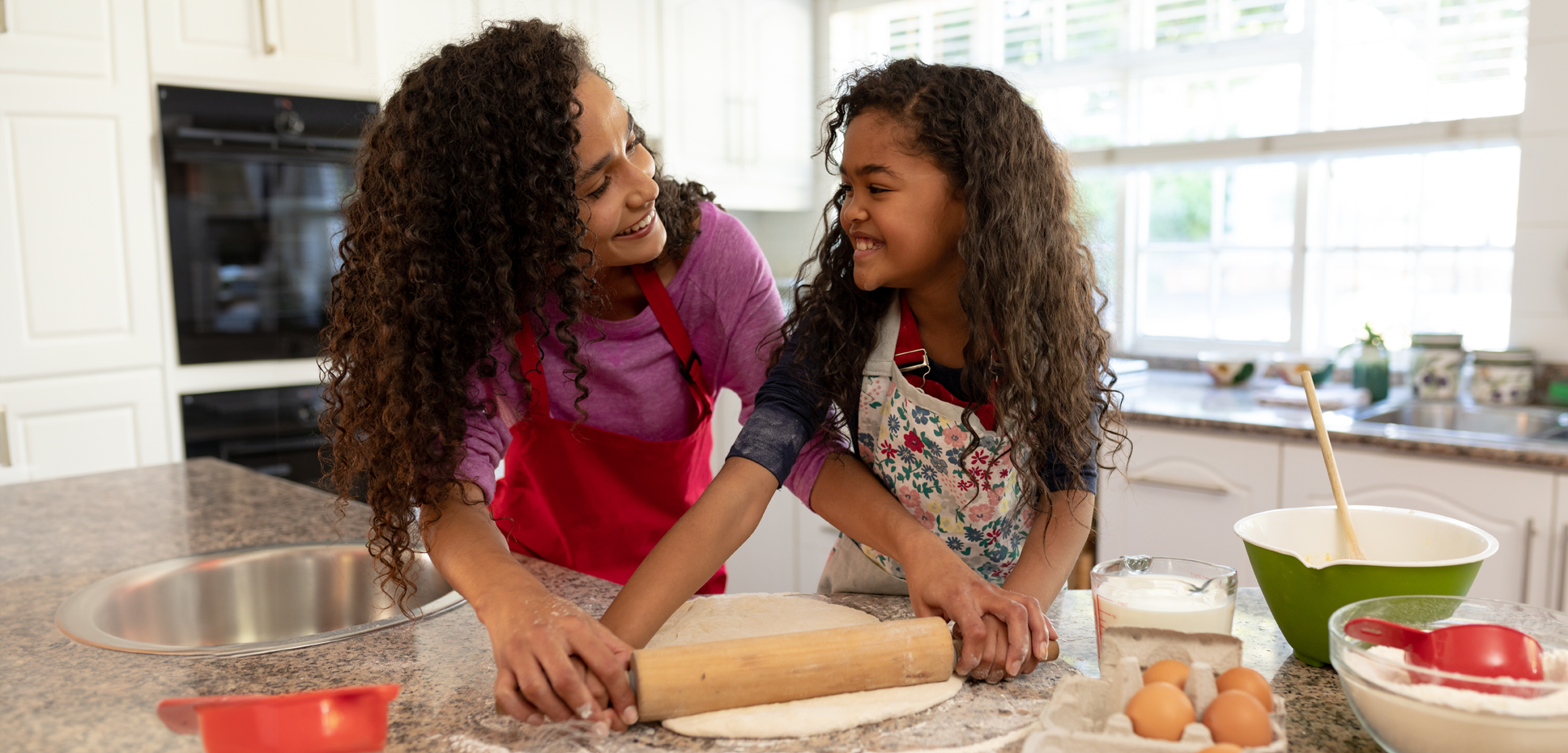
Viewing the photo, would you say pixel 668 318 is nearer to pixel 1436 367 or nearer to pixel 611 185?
pixel 611 185

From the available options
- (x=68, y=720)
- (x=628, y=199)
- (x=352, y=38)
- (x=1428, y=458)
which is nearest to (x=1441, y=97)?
(x=1428, y=458)

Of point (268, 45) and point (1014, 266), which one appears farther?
point (268, 45)

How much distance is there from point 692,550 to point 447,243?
1.26 feet

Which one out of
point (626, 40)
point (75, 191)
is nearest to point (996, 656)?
point (75, 191)

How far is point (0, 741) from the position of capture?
75 cm

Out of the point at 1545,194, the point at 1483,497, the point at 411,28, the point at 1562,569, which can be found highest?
the point at 411,28

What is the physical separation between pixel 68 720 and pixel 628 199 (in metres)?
0.64

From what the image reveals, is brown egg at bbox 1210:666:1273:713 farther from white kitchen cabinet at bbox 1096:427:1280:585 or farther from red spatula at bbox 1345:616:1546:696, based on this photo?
white kitchen cabinet at bbox 1096:427:1280:585

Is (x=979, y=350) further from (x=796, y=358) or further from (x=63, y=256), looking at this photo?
Answer: (x=63, y=256)

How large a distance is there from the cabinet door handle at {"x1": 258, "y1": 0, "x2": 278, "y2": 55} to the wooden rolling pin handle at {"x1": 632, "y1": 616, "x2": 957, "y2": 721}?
2.20m

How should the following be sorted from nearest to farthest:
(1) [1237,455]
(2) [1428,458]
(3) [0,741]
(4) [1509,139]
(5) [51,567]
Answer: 1. (3) [0,741]
2. (5) [51,567]
3. (2) [1428,458]
4. (1) [1237,455]
5. (4) [1509,139]

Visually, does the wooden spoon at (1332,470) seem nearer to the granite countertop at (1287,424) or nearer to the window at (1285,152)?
the granite countertop at (1287,424)

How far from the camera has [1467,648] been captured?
2.16 feet

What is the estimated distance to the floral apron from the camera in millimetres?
1105
